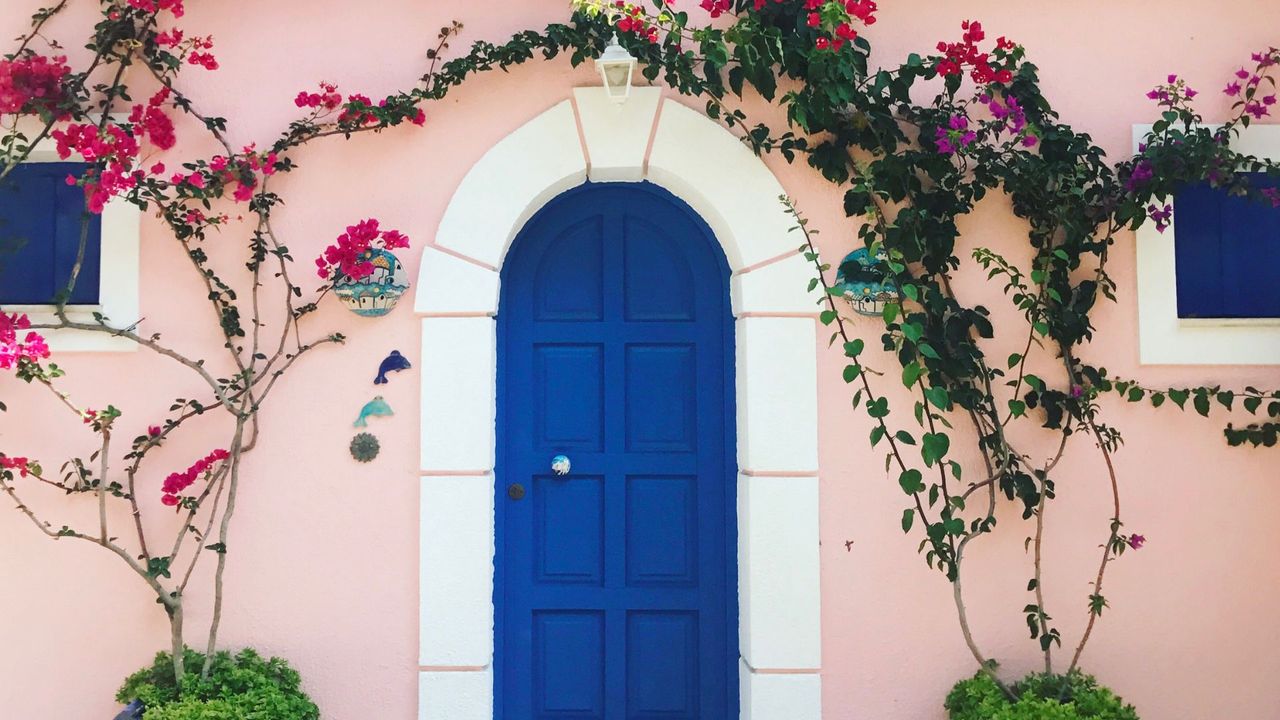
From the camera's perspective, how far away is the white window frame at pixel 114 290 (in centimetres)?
334

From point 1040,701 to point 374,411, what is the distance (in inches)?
96.0

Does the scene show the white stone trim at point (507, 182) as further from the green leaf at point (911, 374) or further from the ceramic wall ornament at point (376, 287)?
the green leaf at point (911, 374)

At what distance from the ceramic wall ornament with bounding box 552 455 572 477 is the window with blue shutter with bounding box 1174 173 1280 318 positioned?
7.57ft

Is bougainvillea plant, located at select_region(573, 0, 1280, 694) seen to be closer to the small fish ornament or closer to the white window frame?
the small fish ornament

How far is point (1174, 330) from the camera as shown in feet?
10.9

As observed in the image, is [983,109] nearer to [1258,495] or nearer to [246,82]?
[1258,495]

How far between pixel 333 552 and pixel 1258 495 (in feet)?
A: 10.8

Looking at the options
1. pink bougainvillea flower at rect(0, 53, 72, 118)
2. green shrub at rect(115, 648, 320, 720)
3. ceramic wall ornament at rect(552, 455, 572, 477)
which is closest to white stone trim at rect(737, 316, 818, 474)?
ceramic wall ornament at rect(552, 455, 572, 477)

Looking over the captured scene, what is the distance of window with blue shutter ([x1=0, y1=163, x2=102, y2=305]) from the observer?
3.45 metres

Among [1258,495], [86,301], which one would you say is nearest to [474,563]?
[86,301]

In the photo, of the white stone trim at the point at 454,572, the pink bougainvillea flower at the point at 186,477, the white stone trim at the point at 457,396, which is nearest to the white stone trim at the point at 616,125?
the white stone trim at the point at 457,396

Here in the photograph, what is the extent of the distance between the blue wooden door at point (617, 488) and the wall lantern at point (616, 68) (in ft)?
1.76

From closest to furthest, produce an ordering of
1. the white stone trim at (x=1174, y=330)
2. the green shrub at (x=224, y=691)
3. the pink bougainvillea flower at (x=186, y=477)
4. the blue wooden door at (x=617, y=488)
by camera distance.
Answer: the green shrub at (x=224, y=691) → the pink bougainvillea flower at (x=186, y=477) → the white stone trim at (x=1174, y=330) → the blue wooden door at (x=617, y=488)

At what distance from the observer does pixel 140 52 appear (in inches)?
132
